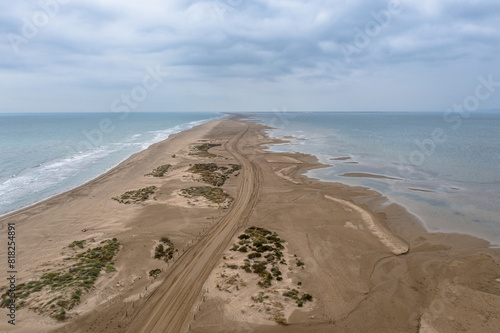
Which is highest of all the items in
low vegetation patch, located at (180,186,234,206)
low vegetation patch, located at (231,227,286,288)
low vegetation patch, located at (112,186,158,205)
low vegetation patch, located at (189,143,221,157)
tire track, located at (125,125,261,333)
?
low vegetation patch, located at (189,143,221,157)

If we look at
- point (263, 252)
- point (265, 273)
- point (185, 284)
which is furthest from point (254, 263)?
point (185, 284)

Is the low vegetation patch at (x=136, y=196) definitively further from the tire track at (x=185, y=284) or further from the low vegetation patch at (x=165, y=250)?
the tire track at (x=185, y=284)

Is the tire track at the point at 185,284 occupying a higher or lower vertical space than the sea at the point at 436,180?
lower

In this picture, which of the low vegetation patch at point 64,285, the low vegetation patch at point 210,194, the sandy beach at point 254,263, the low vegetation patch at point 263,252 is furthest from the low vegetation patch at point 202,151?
the low vegetation patch at point 64,285

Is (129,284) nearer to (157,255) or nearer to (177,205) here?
(157,255)

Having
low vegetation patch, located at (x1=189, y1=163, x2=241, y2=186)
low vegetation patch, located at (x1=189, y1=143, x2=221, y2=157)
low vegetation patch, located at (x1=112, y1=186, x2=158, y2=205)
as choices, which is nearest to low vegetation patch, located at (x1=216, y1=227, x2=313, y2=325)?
low vegetation patch, located at (x1=112, y1=186, x2=158, y2=205)

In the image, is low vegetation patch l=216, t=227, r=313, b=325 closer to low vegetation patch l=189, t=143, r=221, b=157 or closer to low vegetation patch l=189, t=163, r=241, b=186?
low vegetation patch l=189, t=163, r=241, b=186

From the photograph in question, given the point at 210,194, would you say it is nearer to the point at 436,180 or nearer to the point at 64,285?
the point at 64,285
